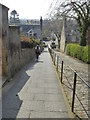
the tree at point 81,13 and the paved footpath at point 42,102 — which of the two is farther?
the tree at point 81,13

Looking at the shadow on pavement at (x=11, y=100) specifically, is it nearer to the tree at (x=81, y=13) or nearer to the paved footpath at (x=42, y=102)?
the paved footpath at (x=42, y=102)

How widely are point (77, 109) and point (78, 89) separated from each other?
6.40ft

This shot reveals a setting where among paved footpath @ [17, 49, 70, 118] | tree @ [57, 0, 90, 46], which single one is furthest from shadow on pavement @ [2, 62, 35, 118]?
tree @ [57, 0, 90, 46]

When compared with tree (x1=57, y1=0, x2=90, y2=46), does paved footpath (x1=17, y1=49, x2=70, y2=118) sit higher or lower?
lower

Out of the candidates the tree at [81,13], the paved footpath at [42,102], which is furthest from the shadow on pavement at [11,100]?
the tree at [81,13]

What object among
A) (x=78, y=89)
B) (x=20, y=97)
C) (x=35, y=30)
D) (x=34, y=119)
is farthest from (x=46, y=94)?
(x=35, y=30)

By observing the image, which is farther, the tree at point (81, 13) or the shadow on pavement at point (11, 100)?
the tree at point (81, 13)

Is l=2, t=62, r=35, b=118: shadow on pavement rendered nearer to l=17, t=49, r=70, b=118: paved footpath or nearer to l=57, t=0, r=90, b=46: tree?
l=17, t=49, r=70, b=118: paved footpath

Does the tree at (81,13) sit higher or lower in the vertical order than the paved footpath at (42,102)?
higher

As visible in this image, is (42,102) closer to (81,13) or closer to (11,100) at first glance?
(11,100)

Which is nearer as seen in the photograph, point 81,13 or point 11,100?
point 11,100

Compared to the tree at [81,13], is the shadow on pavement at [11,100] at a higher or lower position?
lower

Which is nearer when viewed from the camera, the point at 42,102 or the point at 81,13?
the point at 42,102

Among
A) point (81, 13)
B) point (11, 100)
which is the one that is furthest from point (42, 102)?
point (81, 13)
